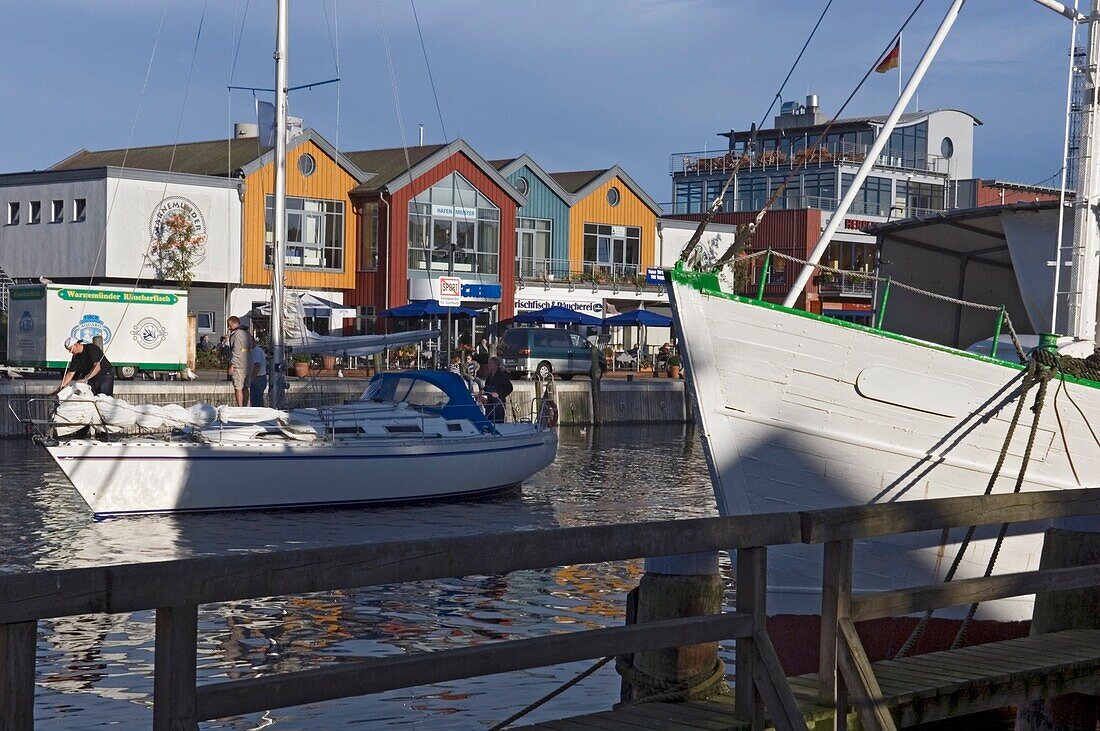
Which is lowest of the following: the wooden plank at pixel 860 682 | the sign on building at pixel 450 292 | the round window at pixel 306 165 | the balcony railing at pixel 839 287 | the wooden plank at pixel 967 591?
the wooden plank at pixel 860 682

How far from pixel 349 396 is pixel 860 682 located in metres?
29.2

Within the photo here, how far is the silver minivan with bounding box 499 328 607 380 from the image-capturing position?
145 ft

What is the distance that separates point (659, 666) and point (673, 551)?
960 mm

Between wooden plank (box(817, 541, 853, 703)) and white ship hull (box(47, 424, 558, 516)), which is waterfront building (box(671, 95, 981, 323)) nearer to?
white ship hull (box(47, 424, 558, 516))

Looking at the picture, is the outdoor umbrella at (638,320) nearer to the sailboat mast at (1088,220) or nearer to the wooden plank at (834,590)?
the sailboat mast at (1088,220)

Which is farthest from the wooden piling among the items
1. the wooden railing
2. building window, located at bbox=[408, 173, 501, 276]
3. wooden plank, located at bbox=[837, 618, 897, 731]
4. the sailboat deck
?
building window, located at bbox=[408, 173, 501, 276]

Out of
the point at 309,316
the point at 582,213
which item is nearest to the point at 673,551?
the point at 309,316

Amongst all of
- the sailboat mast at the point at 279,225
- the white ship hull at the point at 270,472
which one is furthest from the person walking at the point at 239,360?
the white ship hull at the point at 270,472

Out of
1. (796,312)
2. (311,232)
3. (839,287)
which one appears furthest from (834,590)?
(839,287)

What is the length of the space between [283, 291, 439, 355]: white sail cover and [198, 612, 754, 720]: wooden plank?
19.2 m

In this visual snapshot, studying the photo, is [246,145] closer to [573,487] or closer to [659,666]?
[573,487]

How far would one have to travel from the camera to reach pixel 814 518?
5.58m

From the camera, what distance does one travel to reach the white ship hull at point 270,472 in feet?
61.3

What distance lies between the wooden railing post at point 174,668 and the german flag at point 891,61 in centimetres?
1122
